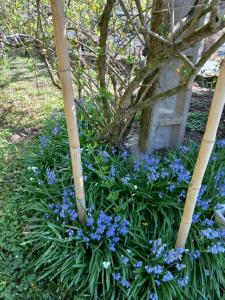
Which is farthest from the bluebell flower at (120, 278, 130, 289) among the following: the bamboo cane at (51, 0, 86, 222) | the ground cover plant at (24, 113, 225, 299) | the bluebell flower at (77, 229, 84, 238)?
the bamboo cane at (51, 0, 86, 222)

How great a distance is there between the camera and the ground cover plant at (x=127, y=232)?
→ 6.32 feet

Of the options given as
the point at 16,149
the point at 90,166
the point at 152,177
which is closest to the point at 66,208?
the point at 90,166

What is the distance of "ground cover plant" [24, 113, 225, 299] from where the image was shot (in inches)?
75.9

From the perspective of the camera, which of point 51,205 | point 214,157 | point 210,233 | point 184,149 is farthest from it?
point 184,149

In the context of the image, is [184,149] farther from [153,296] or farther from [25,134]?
[25,134]

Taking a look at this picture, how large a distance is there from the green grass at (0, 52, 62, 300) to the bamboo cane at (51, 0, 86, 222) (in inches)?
22.5

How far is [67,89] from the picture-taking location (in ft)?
5.52

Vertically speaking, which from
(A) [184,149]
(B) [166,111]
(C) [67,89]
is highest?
(C) [67,89]

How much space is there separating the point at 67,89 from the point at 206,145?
0.79m

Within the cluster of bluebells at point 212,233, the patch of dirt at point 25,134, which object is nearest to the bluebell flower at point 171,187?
the cluster of bluebells at point 212,233

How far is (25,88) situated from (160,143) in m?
3.13

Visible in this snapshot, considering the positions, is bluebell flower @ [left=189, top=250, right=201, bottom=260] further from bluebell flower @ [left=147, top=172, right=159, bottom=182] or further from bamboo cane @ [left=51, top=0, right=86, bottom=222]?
bamboo cane @ [left=51, top=0, right=86, bottom=222]

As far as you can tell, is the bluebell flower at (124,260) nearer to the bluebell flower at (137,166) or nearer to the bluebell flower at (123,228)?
the bluebell flower at (123,228)

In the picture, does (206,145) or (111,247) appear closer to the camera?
(206,145)
